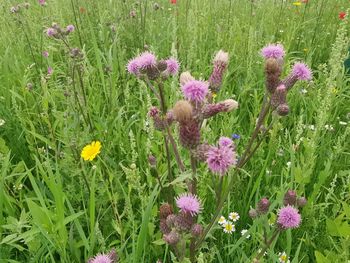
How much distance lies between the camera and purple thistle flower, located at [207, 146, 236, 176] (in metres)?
1.07

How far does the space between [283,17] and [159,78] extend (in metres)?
3.50

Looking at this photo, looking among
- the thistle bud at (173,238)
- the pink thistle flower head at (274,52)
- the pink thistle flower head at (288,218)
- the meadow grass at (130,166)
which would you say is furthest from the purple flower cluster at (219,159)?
the pink thistle flower head at (274,52)

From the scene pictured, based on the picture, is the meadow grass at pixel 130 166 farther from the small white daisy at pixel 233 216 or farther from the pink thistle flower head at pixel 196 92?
the pink thistle flower head at pixel 196 92

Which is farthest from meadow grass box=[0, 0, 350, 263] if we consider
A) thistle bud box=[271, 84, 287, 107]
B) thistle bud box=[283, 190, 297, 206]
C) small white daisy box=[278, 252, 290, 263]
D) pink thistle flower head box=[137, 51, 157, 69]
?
pink thistle flower head box=[137, 51, 157, 69]

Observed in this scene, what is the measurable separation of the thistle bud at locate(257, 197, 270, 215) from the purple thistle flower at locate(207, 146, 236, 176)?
1.40 ft

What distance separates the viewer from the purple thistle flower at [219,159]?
3.51 feet

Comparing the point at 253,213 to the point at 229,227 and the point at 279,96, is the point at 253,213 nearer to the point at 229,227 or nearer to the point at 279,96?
the point at 229,227

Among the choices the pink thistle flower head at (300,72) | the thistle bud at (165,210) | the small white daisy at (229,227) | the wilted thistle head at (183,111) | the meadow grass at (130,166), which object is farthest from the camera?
the small white daisy at (229,227)

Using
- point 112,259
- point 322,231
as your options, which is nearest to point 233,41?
point 322,231

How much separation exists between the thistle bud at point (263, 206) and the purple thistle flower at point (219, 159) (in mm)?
428

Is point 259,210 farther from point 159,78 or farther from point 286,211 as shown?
point 159,78

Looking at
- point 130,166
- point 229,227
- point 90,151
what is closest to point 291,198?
point 229,227

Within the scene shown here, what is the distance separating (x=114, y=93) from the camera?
97.3 inches

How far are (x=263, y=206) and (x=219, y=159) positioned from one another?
1.54ft
